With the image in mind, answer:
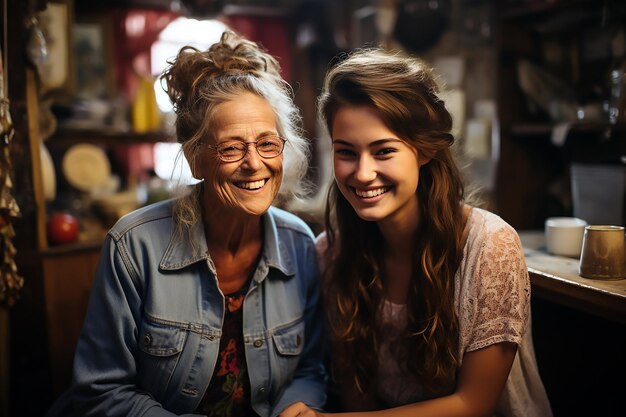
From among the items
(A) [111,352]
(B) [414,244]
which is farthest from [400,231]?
(A) [111,352]

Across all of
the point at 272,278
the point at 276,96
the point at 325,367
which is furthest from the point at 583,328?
the point at 276,96

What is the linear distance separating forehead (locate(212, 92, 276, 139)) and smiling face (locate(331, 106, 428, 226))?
0.73ft

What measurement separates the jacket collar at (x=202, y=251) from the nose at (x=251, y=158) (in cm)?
26

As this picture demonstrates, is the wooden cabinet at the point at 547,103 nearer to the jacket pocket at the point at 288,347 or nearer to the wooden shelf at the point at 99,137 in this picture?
the jacket pocket at the point at 288,347

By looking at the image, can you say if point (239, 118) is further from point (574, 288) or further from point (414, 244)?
point (574, 288)

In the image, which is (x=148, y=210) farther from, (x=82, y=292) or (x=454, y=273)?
(x=82, y=292)

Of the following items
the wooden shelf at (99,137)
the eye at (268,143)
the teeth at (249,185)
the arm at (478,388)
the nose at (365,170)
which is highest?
the wooden shelf at (99,137)

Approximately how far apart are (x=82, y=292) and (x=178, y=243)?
1.22 m

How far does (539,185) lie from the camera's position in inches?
109

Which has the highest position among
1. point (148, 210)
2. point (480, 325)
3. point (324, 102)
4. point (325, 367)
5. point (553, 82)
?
point (553, 82)

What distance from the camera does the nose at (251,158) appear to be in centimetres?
158

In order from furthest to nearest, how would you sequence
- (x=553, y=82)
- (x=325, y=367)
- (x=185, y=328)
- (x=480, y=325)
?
(x=553, y=82)
(x=325, y=367)
(x=185, y=328)
(x=480, y=325)

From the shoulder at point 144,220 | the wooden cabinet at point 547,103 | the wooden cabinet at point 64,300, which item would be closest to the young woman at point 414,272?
the shoulder at point 144,220

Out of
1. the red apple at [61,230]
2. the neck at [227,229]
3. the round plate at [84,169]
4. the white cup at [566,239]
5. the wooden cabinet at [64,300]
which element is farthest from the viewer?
the round plate at [84,169]
